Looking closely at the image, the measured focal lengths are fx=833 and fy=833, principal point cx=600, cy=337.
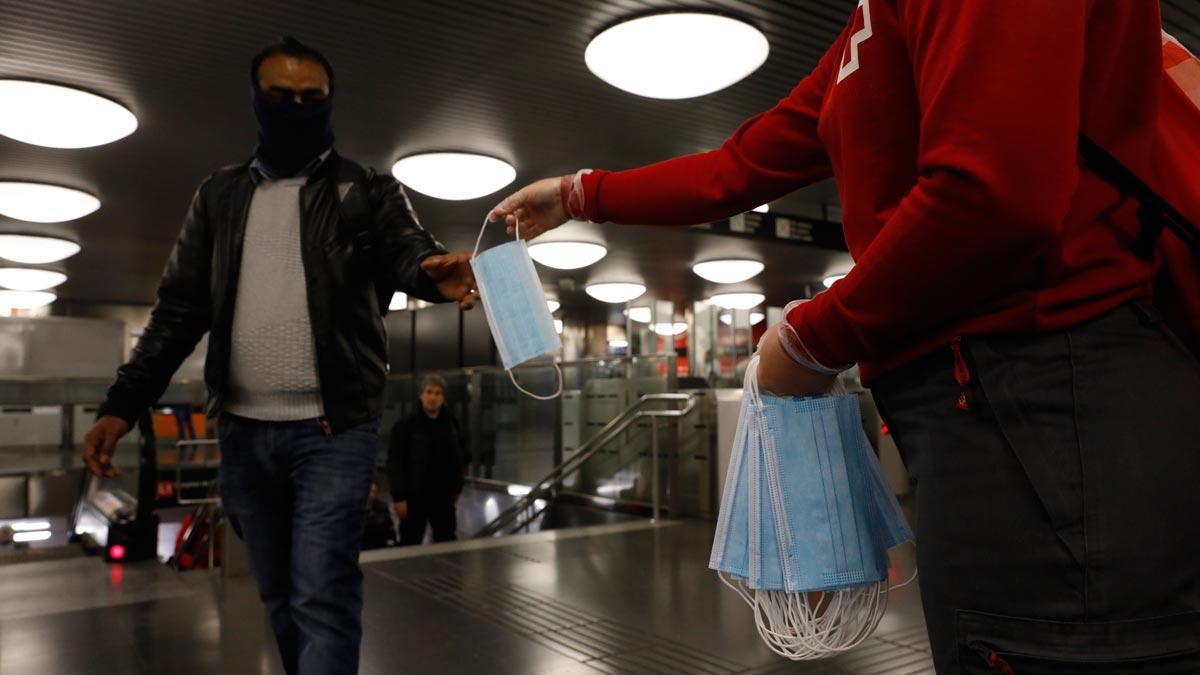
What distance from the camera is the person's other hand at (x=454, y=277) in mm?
1725

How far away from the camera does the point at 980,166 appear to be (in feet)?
2.18

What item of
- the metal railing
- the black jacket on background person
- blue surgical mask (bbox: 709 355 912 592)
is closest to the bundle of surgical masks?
blue surgical mask (bbox: 709 355 912 592)

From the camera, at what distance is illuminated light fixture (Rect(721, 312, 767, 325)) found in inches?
637

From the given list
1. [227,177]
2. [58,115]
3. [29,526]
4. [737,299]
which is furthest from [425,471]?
[737,299]

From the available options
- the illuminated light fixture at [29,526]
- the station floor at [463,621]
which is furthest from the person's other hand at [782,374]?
the illuminated light fixture at [29,526]

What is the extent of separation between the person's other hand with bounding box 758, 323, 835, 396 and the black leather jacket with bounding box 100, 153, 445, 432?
3.38 feet

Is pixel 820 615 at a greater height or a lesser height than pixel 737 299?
lesser

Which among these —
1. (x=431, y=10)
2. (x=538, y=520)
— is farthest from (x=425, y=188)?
(x=538, y=520)

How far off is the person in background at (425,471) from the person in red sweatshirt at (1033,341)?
697 cm

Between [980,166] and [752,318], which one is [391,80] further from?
[752,318]

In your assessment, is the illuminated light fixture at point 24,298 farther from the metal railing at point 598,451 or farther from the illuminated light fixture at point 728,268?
Result: the illuminated light fixture at point 728,268

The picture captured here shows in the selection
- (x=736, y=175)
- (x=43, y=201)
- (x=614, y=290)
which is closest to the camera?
(x=736, y=175)

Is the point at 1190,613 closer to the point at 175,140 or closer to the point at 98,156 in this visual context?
the point at 175,140

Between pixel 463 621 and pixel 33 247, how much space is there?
9.88 m
